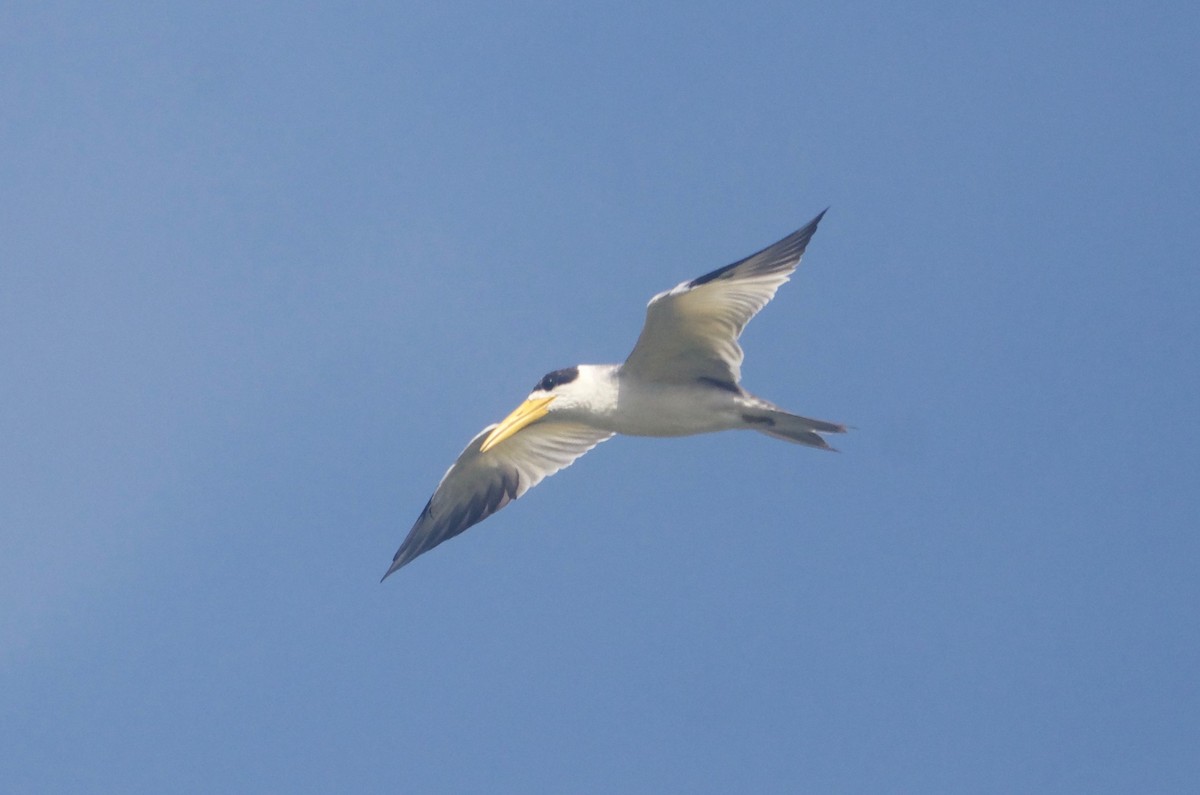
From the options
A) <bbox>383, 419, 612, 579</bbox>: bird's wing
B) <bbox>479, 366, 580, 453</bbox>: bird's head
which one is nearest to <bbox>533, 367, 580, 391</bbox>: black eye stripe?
<bbox>479, 366, 580, 453</bbox>: bird's head

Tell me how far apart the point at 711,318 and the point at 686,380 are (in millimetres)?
599

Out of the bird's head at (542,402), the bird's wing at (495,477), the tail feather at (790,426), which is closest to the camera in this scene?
the tail feather at (790,426)

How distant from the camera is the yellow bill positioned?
1291 centimetres

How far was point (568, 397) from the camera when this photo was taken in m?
12.8

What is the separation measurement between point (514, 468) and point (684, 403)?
227 cm

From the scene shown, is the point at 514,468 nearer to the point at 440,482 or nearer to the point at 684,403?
the point at 440,482

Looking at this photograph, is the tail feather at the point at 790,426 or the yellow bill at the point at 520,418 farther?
the yellow bill at the point at 520,418

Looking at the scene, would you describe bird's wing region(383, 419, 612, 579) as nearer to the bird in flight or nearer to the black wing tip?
the bird in flight

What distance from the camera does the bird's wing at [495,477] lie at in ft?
45.6

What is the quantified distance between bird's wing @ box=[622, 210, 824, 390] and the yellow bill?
0.80 meters

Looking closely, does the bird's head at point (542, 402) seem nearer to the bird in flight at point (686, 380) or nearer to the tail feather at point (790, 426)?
the bird in flight at point (686, 380)

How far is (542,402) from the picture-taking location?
42.3ft

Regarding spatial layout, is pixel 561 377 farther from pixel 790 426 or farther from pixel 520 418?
pixel 790 426

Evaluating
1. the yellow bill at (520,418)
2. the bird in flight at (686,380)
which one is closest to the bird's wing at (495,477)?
the bird in flight at (686,380)
